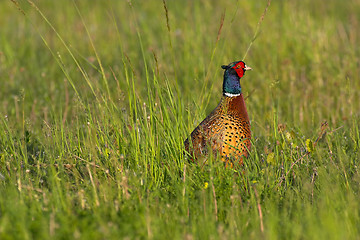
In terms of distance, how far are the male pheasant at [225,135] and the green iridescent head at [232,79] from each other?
50mm

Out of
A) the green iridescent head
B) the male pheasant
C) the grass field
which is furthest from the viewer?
the green iridescent head

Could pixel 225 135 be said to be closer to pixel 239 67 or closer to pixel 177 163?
pixel 177 163

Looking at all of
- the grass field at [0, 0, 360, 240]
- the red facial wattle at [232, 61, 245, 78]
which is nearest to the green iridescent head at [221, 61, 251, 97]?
the red facial wattle at [232, 61, 245, 78]

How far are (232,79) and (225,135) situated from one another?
0.56 meters

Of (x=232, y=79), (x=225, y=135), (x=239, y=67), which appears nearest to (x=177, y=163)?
(x=225, y=135)

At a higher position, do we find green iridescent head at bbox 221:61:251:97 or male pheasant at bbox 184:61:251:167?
green iridescent head at bbox 221:61:251:97

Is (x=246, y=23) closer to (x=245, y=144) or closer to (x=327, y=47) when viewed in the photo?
(x=327, y=47)

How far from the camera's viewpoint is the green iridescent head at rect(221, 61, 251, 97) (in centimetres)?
455

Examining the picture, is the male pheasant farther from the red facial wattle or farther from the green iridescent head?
the red facial wattle

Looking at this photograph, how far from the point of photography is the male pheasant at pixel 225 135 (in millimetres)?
4215

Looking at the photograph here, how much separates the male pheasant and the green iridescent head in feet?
0.16

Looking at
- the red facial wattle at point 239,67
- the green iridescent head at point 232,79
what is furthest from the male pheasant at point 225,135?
the red facial wattle at point 239,67

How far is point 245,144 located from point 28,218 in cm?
171

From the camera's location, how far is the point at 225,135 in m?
4.25
